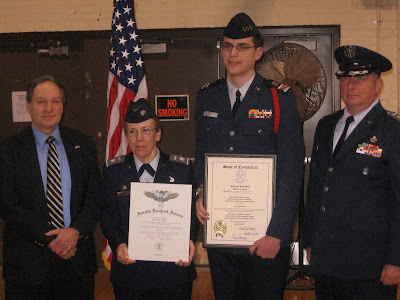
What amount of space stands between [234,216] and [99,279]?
9.96 ft

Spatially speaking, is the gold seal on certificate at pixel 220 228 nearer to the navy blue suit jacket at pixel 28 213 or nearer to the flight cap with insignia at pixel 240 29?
the navy blue suit jacket at pixel 28 213

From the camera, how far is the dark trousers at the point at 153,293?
244 cm

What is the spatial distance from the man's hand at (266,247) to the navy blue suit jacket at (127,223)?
1.01 feet

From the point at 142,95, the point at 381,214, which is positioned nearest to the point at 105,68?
the point at 142,95

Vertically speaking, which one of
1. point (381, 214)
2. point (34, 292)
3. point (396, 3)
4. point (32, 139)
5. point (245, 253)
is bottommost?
point (34, 292)

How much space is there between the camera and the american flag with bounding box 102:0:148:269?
434 cm

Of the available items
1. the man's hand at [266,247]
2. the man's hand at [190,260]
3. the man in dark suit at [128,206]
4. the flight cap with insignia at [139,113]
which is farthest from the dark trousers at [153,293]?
the flight cap with insignia at [139,113]

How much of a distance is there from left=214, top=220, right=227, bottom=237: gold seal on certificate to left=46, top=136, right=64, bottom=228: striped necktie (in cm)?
76

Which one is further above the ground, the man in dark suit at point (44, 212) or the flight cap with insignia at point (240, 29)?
the flight cap with insignia at point (240, 29)

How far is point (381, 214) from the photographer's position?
94.7 inches

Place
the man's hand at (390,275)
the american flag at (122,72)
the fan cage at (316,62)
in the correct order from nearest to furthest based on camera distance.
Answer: the man's hand at (390,275)
the american flag at (122,72)
the fan cage at (316,62)

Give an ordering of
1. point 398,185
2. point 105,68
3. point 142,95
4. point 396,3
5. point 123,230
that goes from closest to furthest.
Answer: point 398,185, point 123,230, point 142,95, point 396,3, point 105,68

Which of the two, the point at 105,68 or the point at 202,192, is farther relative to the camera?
the point at 105,68

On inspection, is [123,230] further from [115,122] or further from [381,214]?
[115,122]
